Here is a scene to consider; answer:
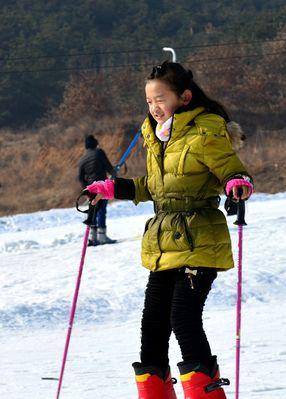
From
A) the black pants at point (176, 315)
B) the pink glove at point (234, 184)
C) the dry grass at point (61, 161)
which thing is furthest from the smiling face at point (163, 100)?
the dry grass at point (61, 161)

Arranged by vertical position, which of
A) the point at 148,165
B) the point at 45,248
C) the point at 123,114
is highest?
the point at 148,165

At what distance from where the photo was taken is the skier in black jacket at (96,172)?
39.9 feet

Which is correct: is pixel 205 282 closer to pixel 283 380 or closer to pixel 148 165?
pixel 148 165

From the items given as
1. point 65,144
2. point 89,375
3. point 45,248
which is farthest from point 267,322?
point 65,144

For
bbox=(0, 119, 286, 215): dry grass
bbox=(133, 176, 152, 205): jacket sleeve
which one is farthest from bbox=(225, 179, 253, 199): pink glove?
bbox=(0, 119, 286, 215): dry grass

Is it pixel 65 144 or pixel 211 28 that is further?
pixel 211 28

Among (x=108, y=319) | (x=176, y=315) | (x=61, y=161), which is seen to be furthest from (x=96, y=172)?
(x=61, y=161)

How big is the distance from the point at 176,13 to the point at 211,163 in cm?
6254

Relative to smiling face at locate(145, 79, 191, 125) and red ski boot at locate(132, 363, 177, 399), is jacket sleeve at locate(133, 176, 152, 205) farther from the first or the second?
red ski boot at locate(132, 363, 177, 399)

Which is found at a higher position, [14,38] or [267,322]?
[267,322]

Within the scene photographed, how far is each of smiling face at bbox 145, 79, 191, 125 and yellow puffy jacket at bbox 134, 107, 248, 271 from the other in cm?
8

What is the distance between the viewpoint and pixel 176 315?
11.9 feet

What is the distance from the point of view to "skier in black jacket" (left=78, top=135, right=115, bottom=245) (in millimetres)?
12156

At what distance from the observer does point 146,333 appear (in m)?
3.77
